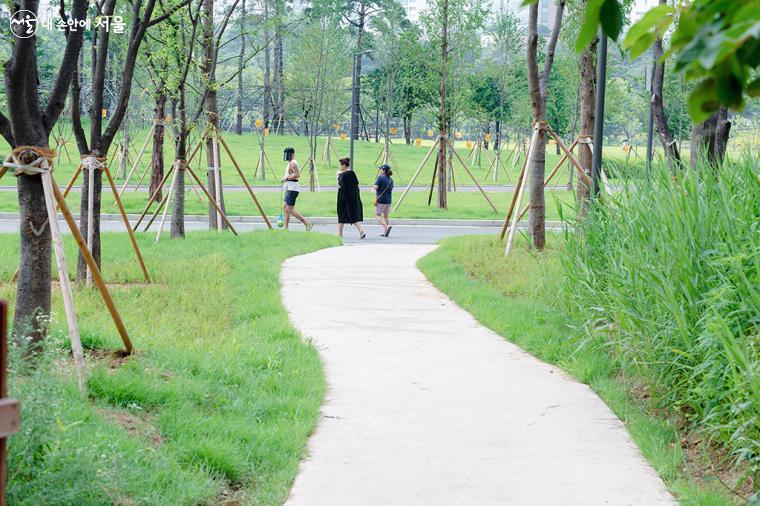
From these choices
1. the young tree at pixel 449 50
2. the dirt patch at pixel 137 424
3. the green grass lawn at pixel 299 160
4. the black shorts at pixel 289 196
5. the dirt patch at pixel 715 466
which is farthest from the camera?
the green grass lawn at pixel 299 160

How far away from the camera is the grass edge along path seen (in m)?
5.18

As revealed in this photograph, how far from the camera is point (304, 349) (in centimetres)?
769

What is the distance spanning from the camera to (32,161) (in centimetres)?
623

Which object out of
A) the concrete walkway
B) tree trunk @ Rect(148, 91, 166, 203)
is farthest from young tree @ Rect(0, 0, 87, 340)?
tree trunk @ Rect(148, 91, 166, 203)

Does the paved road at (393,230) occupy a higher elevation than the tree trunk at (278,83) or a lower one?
lower

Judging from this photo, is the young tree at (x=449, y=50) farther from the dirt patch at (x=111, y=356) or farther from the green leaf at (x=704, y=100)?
the green leaf at (x=704, y=100)

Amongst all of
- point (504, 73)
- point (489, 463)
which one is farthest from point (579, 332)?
point (504, 73)

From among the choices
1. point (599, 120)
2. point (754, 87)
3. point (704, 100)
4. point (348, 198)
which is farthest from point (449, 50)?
point (704, 100)

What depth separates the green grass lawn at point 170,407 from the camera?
13.3 feet

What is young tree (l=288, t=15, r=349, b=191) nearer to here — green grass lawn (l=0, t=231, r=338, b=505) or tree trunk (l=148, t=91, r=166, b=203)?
tree trunk (l=148, t=91, r=166, b=203)

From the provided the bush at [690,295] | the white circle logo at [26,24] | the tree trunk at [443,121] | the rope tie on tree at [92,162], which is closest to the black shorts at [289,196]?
the tree trunk at [443,121]

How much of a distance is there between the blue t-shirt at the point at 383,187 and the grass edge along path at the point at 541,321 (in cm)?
517

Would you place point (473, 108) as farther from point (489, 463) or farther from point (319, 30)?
point (489, 463)

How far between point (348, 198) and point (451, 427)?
1474 cm
